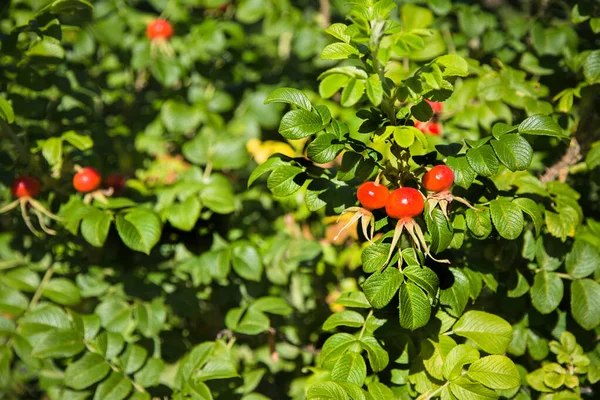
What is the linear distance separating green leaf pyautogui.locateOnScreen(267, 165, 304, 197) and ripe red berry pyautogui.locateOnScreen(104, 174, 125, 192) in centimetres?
88

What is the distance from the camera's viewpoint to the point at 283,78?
2.74 meters

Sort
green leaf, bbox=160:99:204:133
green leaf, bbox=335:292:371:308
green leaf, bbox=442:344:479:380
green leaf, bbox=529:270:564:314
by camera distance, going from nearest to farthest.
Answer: green leaf, bbox=442:344:479:380
green leaf, bbox=335:292:371:308
green leaf, bbox=529:270:564:314
green leaf, bbox=160:99:204:133

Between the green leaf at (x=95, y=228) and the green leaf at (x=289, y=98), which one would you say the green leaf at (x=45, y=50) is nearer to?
the green leaf at (x=95, y=228)

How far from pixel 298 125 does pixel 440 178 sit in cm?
31

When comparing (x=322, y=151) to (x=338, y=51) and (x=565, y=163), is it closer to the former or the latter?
(x=338, y=51)

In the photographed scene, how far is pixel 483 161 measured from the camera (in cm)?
125

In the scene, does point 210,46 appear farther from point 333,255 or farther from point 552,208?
point 552,208

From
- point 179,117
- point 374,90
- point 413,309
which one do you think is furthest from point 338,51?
point 179,117

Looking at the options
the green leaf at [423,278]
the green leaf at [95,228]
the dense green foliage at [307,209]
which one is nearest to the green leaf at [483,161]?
the dense green foliage at [307,209]

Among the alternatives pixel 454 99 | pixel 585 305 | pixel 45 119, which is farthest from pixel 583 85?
pixel 45 119

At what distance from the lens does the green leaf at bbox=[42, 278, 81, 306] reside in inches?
76.4

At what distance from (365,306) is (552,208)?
0.56 metres

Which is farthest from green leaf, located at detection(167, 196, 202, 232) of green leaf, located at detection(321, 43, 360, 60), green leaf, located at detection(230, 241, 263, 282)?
green leaf, located at detection(321, 43, 360, 60)

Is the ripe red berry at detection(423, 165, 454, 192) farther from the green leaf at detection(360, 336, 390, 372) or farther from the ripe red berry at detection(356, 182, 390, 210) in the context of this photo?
the green leaf at detection(360, 336, 390, 372)
